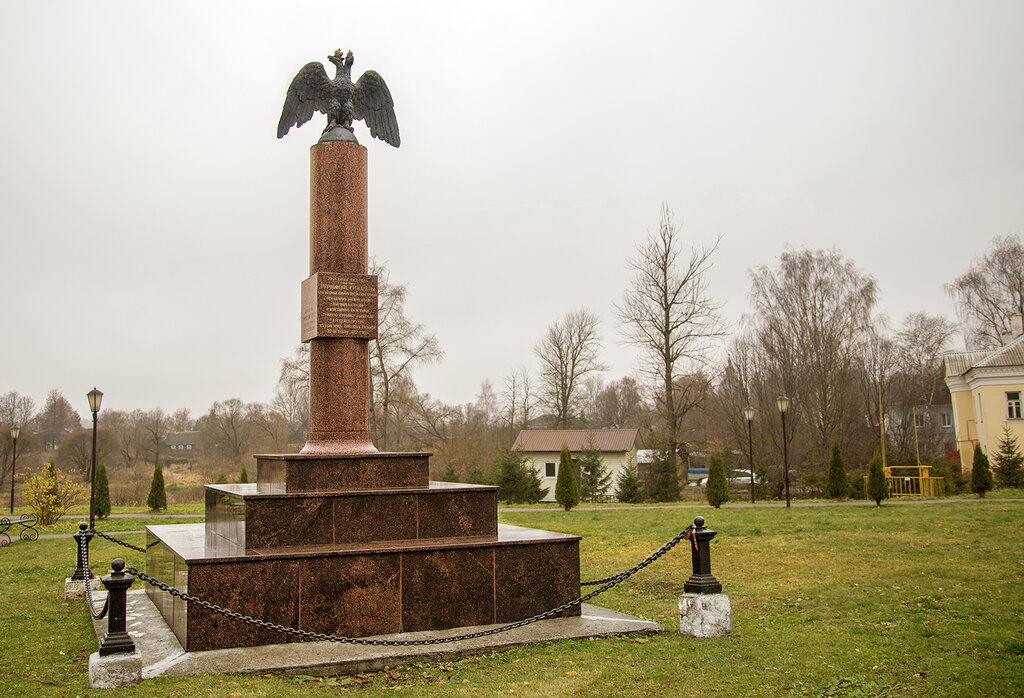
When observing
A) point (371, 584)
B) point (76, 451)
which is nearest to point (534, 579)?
point (371, 584)

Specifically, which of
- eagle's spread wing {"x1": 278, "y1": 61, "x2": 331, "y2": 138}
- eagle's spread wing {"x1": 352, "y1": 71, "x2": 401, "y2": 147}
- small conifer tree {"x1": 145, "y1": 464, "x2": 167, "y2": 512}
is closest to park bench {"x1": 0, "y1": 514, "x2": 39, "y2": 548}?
small conifer tree {"x1": 145, "y1": 464, "x2": 167, "y2": 512}

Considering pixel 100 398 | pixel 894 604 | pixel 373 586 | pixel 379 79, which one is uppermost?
pixel 379 79

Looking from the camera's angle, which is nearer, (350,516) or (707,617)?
(707,617)

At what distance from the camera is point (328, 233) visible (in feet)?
30.9

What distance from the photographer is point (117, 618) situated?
5691mm

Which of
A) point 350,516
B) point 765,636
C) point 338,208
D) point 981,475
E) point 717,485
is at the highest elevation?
point 338,208

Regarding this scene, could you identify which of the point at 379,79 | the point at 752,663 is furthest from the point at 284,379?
the point at 752,663

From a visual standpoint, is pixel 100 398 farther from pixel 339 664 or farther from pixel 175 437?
pixel 175 437

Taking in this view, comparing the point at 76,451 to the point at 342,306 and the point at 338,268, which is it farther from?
the point at 342,306

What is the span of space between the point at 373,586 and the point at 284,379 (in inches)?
1072

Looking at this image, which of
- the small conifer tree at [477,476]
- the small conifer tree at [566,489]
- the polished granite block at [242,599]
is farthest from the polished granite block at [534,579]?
the small conifer tree at [477,476]

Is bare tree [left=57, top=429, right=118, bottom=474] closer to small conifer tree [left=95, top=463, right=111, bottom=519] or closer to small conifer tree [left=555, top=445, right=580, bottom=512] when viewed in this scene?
small conifer tree [left=95, top=463, right=111, bottom=519]

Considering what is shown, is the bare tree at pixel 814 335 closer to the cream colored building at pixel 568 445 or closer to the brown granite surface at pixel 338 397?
the cream colored building at pixel 568 445

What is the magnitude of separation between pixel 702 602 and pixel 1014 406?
102 ft
